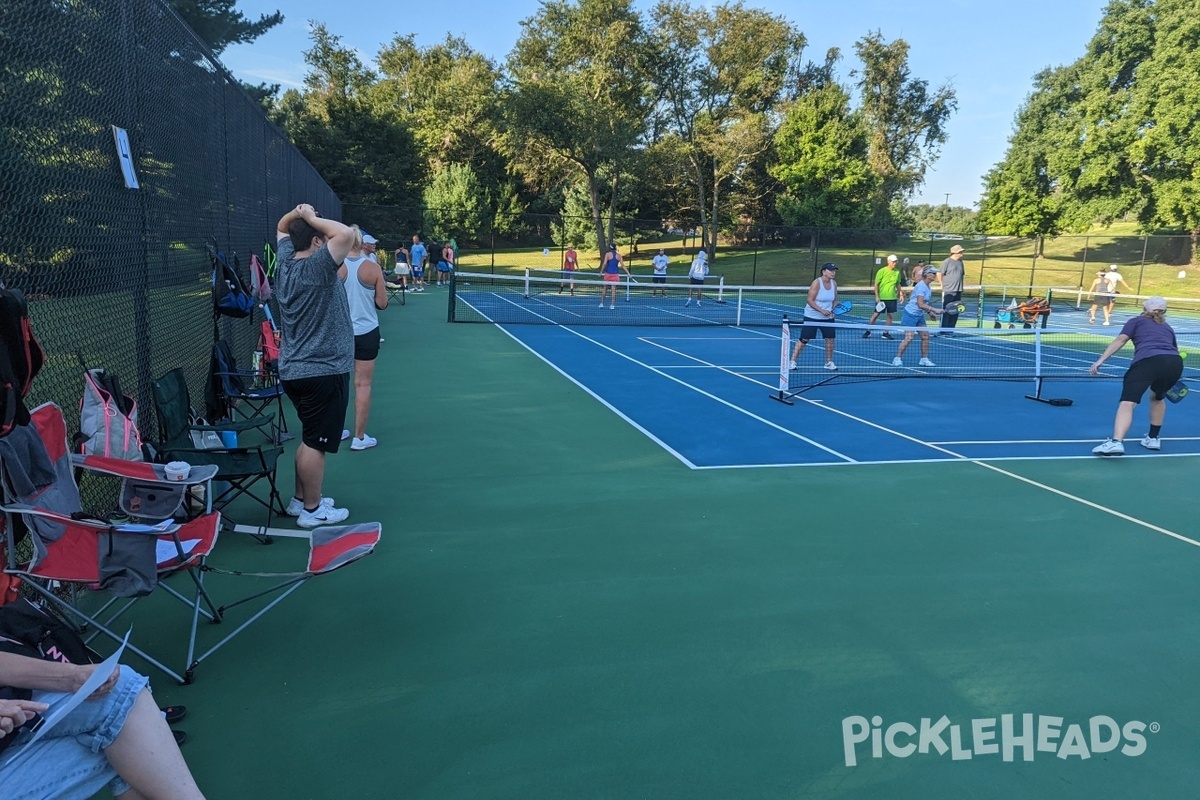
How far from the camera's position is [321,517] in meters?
5.04

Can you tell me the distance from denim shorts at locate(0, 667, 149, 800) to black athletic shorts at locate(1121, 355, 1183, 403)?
8.25 m

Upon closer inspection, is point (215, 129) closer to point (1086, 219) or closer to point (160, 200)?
point (160, 200)

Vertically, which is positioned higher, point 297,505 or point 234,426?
point 234,426

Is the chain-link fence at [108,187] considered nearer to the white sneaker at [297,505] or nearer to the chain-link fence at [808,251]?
the white sneaker at [297,505]

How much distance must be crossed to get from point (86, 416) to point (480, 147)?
172 feet

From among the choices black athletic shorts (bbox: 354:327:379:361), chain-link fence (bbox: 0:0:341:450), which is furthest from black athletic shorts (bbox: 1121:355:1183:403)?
chain-link fence (bbox: 0:0:341:450)

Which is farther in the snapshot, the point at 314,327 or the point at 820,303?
the point at 820,303

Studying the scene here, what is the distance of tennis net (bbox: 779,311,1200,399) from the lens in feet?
35.6

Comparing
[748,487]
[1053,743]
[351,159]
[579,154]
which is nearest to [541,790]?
[1053,743]

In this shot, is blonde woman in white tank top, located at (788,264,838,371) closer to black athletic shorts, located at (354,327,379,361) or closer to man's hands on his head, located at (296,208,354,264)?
black athletic shorts, located at (354,327,379,361)

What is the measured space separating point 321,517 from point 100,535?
2135mm

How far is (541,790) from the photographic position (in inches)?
106

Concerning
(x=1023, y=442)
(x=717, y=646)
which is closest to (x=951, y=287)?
(x=1023, y=442)

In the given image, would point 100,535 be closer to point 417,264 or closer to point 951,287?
point 951,287
